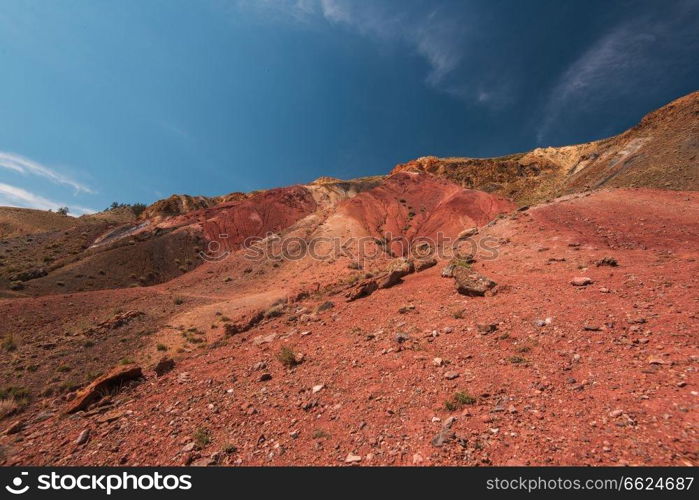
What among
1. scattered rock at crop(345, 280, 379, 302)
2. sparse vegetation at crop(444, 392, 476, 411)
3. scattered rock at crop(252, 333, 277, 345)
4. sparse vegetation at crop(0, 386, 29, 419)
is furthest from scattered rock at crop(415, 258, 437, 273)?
sparse vegetation at crop(0, 386, 29, 419)

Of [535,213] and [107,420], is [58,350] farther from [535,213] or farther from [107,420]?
[535,213]

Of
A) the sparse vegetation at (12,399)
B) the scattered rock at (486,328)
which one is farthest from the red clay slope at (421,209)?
the sparse vegetation at (12,399)

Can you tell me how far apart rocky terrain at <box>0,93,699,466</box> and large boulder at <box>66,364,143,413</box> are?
0.04m

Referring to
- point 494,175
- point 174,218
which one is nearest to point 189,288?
point 174,218

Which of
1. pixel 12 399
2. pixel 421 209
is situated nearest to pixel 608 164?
pixel 421 209

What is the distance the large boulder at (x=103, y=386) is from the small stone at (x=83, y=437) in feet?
5.74

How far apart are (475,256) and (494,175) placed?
59536 millimetres

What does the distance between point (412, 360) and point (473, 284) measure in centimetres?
483

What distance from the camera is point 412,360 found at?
7.35 meters

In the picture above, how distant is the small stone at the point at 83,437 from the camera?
6.48m

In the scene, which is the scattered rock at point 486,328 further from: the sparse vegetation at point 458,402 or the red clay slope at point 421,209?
the red clay slope at point 421,209

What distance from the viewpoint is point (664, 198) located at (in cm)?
2064

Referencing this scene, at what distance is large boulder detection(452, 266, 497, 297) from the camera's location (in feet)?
35.0

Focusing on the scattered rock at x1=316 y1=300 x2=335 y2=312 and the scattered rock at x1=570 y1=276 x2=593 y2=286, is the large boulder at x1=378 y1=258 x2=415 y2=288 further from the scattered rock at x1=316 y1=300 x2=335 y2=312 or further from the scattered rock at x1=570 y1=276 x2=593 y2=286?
the scattered rock at x1=570 y1=276 x2=593 y2=286
